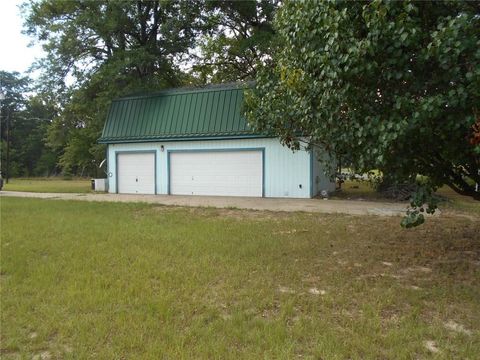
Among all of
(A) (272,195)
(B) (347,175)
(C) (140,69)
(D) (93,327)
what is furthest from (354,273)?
(C) (140,69)

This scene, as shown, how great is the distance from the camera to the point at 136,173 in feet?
61.9

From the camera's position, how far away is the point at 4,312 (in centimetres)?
426

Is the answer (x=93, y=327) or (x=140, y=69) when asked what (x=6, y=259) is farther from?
(x=140, y=69)

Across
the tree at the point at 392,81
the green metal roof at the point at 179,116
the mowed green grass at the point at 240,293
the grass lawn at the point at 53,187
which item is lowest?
the mowed green grass at the point at 240,293

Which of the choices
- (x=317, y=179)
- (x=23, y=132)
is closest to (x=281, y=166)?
(x=317, y=179)

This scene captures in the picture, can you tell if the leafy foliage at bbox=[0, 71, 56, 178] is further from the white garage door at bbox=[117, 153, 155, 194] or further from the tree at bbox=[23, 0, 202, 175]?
the white garage door at bbox=[117, 153, 155, 194]

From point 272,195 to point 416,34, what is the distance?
39.5 feet

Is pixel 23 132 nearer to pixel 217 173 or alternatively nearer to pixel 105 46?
pixel 105 46

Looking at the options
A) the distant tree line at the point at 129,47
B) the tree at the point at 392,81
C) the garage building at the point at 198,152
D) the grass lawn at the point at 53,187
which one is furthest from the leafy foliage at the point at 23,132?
the tree at the point at 392,81

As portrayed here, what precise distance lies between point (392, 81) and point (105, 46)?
19.3m

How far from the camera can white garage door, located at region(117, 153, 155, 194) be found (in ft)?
60.7

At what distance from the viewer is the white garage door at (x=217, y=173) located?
16281mm

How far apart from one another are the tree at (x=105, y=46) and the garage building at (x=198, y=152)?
1.64m

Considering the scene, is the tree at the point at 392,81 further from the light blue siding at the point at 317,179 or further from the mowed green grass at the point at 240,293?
the light blue siding at the point at 317,179
